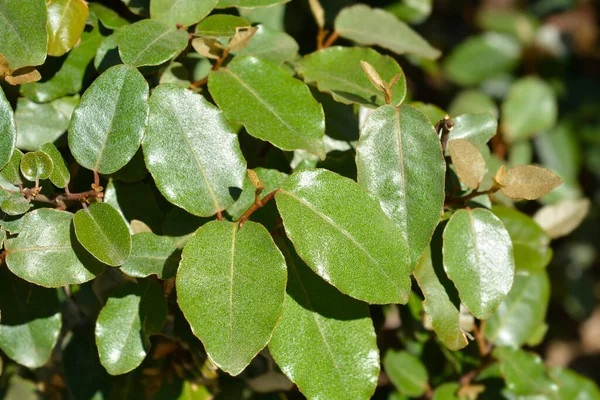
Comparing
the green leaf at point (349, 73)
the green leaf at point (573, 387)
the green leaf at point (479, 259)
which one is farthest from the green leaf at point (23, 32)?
the green leaf at point (573, 387)

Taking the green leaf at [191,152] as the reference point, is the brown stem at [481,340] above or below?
below

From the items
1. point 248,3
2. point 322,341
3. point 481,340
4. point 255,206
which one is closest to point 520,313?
point 481,340


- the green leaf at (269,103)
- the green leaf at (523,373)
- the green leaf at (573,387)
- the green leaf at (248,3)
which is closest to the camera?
the green leaf at (269,103)

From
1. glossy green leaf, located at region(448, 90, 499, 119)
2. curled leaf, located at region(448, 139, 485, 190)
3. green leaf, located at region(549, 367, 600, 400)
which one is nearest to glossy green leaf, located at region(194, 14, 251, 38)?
curled leaf, located at region(448, 139, 485, 190)

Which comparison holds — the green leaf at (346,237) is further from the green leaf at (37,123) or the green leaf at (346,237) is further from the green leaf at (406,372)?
the green leaf at (406,372)

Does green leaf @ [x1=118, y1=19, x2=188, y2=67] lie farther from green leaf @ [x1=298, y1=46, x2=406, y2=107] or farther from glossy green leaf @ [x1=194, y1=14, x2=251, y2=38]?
green leaf @ [x1=298, y1=46, x2=406, y2=107]

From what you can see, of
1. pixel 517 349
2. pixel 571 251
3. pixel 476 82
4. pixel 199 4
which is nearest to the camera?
pixel 199 4

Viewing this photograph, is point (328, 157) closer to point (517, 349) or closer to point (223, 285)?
point (223, 285)

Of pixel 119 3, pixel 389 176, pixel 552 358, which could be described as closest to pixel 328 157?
pixel 389 176
